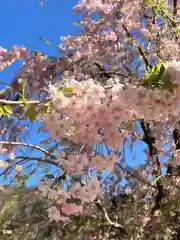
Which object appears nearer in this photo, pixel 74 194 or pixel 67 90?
pixel 67 90

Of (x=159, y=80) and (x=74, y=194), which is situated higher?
(x=159, y=80)

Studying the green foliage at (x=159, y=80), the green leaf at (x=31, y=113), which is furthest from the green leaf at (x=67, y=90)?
the green foliage at (x=159, y=80)

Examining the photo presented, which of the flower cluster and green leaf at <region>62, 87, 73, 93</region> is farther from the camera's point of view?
the flower cluster

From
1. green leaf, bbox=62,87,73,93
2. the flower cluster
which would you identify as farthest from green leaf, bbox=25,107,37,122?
the flower cluster

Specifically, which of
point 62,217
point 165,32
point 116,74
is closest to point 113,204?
point 116,74

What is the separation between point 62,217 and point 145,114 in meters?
0.66

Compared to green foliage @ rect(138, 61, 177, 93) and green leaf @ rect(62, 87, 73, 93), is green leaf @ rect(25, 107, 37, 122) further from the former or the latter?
green foliage @ rect(138, 61, 177, 93)

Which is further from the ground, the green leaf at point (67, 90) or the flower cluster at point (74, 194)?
the green leaf at point (67, 90)

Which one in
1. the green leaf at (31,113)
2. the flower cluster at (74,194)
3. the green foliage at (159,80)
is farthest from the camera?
the flower cluster at (74,194)

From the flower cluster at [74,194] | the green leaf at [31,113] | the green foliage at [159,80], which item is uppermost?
the green foliage at [159,80]

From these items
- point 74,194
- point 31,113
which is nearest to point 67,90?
point 31,113

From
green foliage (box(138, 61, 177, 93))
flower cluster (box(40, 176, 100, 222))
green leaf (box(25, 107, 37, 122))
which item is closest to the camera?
green foliage (box(138, 61, 177, 93))

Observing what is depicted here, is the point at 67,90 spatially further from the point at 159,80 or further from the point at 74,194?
the point at 74,194

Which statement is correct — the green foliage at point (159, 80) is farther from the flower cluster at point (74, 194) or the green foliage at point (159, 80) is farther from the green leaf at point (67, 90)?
the flower cluster at point (74, 194)
